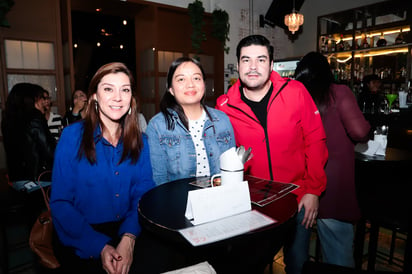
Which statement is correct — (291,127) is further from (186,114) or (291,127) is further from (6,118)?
(6,118)

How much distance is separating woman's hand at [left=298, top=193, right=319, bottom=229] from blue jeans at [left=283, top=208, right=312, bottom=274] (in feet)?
0.25

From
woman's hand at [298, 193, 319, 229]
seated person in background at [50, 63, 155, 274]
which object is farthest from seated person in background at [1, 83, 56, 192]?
woman's hand at [298, 193, 319, 229]

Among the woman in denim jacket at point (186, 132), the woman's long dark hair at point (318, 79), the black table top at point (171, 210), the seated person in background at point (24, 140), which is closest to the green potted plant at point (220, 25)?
the seated person in background at point (24, 140)

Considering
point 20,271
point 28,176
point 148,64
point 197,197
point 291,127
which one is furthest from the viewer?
point 148,64

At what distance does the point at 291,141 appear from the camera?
5.65 feet

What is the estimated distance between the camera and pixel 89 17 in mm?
6383

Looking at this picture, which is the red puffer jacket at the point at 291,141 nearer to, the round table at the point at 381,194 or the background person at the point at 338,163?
the background person at the point at 338,163

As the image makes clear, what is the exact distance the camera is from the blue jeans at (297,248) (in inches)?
71.0

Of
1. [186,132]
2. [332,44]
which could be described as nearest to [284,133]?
[186,132]

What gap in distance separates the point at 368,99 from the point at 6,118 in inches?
195

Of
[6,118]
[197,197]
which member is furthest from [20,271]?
[197,197]

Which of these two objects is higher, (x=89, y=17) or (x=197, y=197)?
(x=89, y=17)

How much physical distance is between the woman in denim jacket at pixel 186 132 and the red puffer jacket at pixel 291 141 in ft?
0.79

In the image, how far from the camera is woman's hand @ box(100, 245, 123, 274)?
1.33 metres
